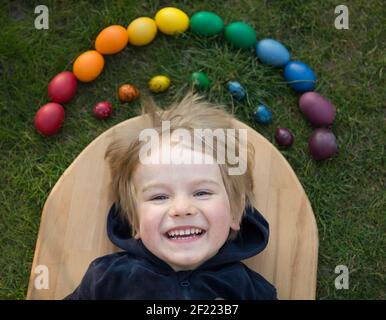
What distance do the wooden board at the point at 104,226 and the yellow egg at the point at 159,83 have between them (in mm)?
200

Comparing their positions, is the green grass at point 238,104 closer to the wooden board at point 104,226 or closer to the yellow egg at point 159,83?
the yellow egg at point 159,83

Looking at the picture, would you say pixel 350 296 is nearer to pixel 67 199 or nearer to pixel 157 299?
pixel 157 299

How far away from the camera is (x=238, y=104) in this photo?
167 centimetres

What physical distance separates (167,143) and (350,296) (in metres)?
0.71

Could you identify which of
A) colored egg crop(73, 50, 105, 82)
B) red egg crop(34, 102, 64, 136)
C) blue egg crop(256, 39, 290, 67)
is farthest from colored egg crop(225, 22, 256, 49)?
red egg crop(34, 102, 64, 136)

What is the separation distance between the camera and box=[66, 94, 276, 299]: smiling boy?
1.23 m

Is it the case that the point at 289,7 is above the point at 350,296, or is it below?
above

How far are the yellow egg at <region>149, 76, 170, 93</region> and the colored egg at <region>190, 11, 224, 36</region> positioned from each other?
18 cm

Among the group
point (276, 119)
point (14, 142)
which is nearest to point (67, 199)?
point (14, 142)

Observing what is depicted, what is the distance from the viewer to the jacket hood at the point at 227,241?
1323 millimetres

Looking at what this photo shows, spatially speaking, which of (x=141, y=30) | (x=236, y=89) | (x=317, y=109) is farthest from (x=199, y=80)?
(x=317, y=109)

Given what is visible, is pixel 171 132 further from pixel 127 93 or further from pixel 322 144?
Result: pixel 322 144
